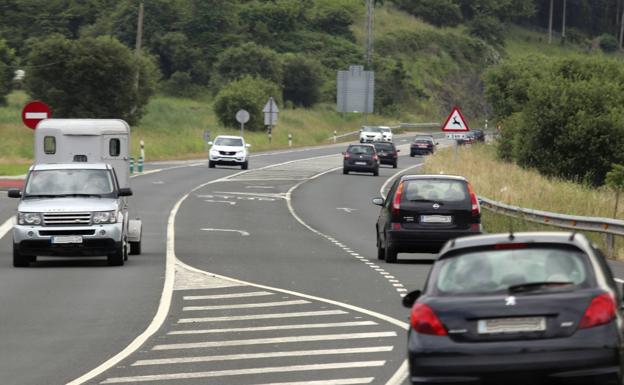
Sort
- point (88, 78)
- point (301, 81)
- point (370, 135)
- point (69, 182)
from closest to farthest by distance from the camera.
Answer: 1. point (69, 182)
2. point (88, 78)
3. point (370, 135)
4. point (301, 81)

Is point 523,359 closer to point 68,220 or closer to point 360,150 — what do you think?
point 68,220

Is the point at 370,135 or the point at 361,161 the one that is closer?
the point at 361,161

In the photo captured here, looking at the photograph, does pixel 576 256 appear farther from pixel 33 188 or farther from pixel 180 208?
pixel 180 208

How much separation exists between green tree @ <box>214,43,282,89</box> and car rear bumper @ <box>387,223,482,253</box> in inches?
3942

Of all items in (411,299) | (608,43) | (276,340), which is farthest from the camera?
(608,43)

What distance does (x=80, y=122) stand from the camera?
33.8 metres

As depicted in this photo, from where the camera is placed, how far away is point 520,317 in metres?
10.2

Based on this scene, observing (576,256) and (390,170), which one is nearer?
(576,256)

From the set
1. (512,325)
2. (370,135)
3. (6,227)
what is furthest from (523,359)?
(370,135)

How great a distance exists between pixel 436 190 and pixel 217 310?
26.0 feet

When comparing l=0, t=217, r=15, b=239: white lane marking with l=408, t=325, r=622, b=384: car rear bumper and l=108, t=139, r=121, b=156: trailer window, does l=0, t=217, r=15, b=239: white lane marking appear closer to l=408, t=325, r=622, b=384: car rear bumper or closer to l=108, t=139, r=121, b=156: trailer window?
l=108, t=139, r=121, b=156: trailer window

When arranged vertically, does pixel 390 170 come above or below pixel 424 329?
below

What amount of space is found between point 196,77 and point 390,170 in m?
59.0

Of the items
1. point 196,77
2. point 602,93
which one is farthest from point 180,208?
point 196,77
